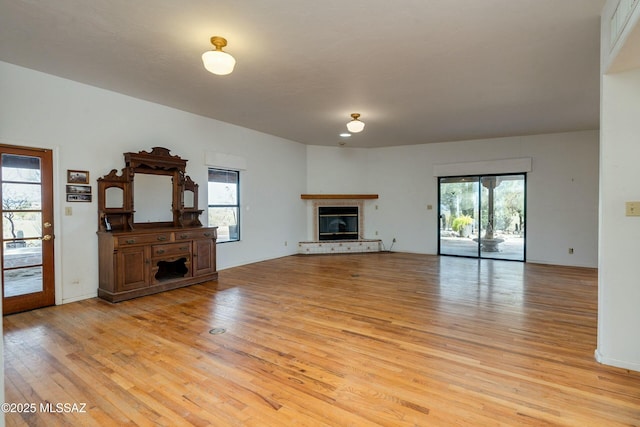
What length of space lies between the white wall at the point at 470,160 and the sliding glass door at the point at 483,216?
20cm

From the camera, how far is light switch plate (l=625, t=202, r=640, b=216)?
2.47 meters

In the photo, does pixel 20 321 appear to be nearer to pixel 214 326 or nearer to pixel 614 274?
pixel 214 326

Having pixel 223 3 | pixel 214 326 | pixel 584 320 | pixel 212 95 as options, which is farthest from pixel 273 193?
pixel 584 320

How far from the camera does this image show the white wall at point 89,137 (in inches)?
149

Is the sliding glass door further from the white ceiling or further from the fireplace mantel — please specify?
the white ceiling

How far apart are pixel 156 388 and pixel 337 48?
328 centimetres

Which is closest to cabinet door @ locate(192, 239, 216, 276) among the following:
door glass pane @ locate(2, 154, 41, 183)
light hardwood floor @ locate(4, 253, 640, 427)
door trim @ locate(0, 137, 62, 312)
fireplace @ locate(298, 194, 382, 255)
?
light hardwood floor @ locate(4, 253, 640, 427)

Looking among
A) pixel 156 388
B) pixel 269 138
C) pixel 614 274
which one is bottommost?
pixel 156 388

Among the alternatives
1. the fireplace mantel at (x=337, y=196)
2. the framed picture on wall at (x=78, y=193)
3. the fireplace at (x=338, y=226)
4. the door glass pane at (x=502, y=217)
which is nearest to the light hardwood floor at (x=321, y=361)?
the framed picture on wall at (x=78, y=193)

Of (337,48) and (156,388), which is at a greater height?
(337,48)

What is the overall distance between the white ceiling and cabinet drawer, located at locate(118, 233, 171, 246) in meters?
1.97

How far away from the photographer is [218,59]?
294 centimetres

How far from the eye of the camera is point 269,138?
282 inches

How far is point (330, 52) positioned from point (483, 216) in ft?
18.9
